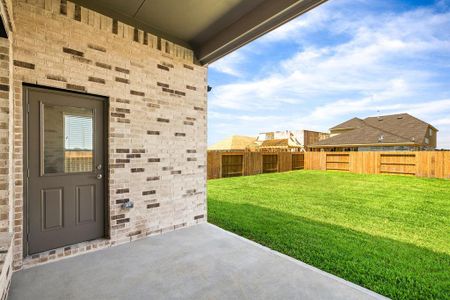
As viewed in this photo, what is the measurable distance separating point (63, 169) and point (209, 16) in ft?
9.32

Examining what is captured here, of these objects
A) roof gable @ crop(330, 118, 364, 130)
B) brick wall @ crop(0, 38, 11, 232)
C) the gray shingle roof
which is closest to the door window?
brick wall @ crop(0, 38, 11, 232)

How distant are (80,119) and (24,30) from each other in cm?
111

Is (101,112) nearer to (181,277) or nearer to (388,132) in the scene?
(181,277)

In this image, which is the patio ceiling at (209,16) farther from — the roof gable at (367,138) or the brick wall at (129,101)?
the roof gable at (367,138)

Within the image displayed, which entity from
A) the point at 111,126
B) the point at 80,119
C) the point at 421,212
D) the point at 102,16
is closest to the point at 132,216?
the point at 111,126

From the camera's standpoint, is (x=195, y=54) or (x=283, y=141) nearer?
(x=195, y=54)

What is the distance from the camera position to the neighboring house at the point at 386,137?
1619 cm

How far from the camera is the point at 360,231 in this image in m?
3.99

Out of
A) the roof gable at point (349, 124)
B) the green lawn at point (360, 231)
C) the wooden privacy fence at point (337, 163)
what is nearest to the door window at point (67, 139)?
the green lawn at point (360, 231)

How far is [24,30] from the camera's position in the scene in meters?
2.46

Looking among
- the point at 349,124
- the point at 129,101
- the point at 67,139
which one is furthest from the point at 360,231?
the point at 349,124

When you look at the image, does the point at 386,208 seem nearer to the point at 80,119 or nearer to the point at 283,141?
the point at 80,119

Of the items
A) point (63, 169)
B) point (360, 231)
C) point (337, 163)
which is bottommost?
point (360, 231)

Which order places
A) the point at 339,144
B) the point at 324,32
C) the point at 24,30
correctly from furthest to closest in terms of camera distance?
the point at 339,144, the point at 324,32, the point at 24,30
